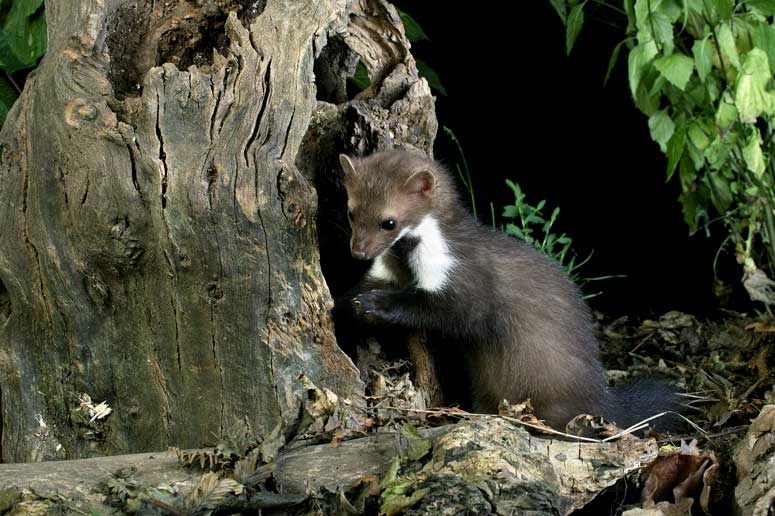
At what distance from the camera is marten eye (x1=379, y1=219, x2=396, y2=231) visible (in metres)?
4.02

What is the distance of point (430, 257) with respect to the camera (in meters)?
4.09

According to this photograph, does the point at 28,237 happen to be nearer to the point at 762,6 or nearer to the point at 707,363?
the point at 707,363

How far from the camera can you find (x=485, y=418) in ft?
10.4

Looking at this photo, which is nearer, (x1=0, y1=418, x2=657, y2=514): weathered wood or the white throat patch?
(x1=0, y1=418, x2=657, y2=514): weathered wood

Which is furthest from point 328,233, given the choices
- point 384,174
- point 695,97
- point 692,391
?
point 695,97

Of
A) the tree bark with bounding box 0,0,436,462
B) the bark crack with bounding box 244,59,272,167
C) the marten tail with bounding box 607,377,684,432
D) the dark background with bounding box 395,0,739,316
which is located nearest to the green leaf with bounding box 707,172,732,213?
the dark background with bounding box 395,0,739,316

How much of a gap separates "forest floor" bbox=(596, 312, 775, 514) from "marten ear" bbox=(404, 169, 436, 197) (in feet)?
4.56

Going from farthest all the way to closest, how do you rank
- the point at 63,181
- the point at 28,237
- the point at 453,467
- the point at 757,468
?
the point at 28,237
the point at 63,181
the point at 757,468
the point at 453,467

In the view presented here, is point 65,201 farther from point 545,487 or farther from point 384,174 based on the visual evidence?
point 545,487

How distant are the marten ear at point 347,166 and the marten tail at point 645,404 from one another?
1.66 metres

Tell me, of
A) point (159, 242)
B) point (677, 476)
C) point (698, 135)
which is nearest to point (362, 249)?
point (159, 242)

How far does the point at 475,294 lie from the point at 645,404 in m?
1.14

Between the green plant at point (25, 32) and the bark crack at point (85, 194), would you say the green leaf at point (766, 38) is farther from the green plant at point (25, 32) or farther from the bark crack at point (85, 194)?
the green plant at point (25, 32)

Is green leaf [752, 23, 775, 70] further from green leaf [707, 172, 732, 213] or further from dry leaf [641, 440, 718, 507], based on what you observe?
dry leaf [641, 440, 718, 507]
